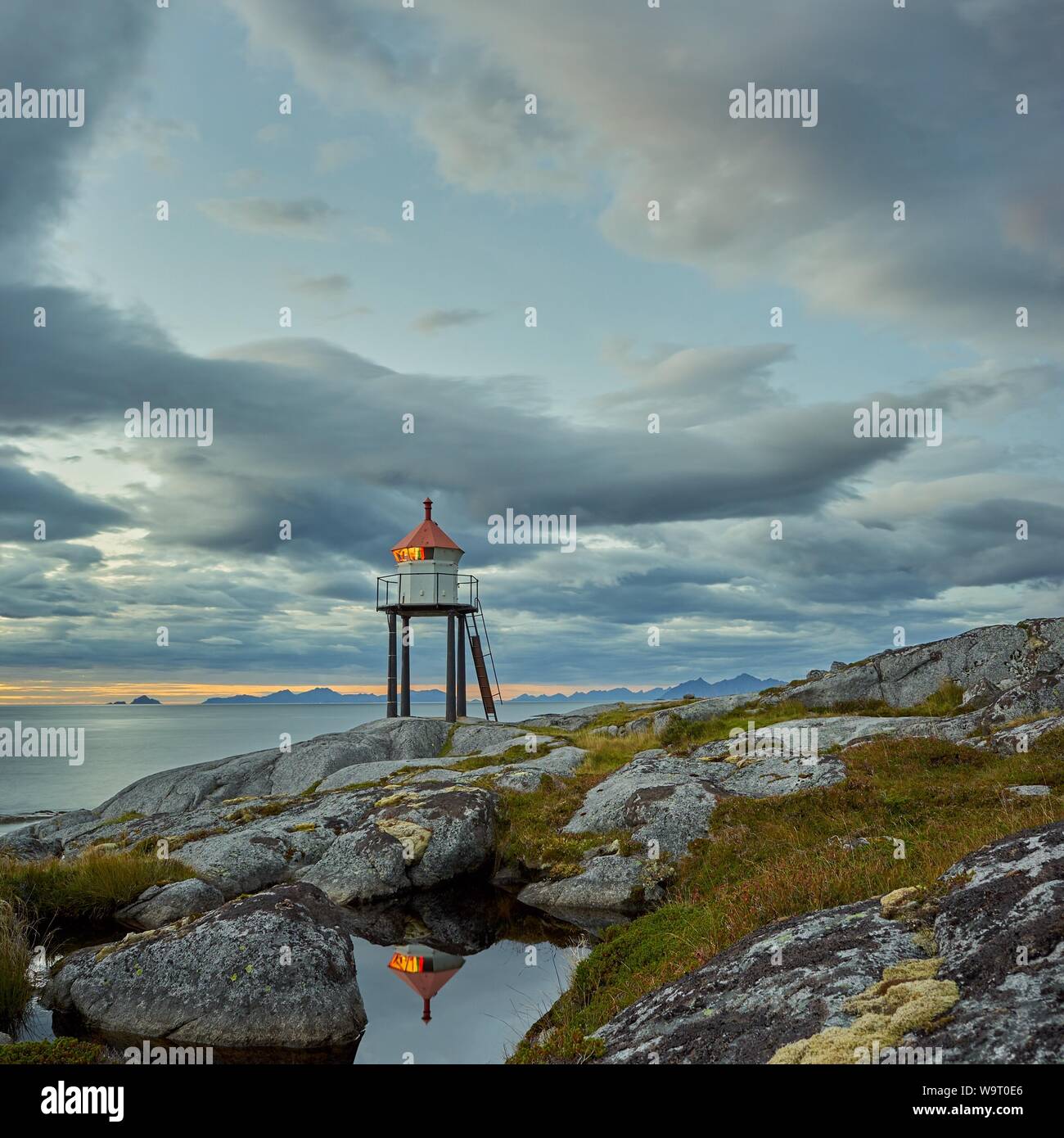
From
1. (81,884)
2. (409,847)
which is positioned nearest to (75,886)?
(81,884)

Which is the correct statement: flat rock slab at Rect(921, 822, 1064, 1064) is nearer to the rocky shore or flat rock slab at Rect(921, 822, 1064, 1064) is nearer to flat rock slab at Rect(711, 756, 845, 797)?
the rocky shore

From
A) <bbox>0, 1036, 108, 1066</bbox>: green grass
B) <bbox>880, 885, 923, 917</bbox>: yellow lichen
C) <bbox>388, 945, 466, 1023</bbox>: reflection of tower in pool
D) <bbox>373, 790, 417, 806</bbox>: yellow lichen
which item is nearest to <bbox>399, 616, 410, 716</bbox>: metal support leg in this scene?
<bbox>373, 790, 417, 806</bbox>: yellow lichen

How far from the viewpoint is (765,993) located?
6.48 meters

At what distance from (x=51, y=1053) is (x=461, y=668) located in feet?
153

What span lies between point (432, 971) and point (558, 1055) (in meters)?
7.35

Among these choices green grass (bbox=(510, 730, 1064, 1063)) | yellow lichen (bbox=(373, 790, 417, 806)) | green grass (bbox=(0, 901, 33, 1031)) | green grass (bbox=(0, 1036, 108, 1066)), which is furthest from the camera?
yellow lichen (bbox=(373, 790, 417, 806))

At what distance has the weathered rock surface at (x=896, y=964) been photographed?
4.85 meters

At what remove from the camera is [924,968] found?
19.5 feet

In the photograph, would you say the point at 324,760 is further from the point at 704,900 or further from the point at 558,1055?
the point at 558,1055

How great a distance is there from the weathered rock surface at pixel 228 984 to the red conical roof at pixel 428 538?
133 ft

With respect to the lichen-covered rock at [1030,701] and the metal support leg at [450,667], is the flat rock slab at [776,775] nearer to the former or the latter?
the lichen-covered rock at [1030,701]

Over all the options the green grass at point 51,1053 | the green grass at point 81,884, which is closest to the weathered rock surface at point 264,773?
the green grass at point 81,884

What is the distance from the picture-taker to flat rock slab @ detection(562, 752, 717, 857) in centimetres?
1877

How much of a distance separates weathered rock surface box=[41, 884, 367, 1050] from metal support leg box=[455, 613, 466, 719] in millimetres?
42354
